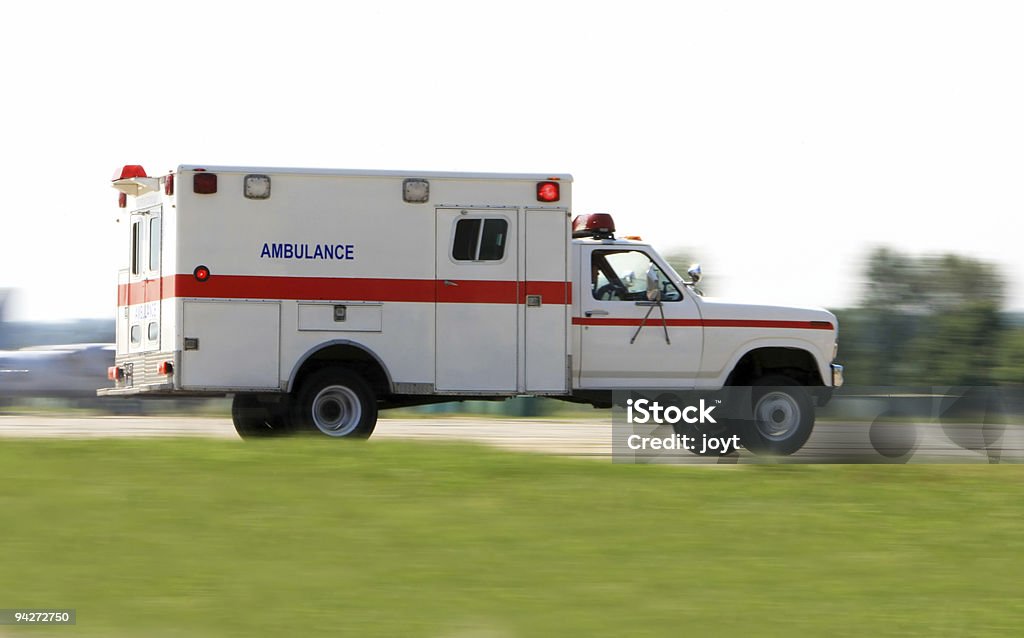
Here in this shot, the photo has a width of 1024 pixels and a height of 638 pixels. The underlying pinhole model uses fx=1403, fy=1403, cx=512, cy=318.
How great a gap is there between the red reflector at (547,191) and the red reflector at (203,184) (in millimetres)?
3121

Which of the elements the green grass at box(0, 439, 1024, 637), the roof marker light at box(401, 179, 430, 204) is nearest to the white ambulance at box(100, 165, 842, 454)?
the roof marker light at box(401, 179, 430, 204)

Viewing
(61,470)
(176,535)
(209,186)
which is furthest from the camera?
(209,186)

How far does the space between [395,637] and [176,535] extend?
213cm

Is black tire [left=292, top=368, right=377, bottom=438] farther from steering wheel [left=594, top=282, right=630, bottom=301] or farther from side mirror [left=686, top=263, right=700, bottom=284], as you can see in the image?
side mirror [left=686, top=263, right=700, bottom=284]

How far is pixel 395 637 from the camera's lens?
253 inches

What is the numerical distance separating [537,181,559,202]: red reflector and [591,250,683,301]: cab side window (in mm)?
790

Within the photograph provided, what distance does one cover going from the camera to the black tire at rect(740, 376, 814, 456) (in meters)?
14.3

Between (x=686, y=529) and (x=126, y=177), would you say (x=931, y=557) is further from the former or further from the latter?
(x=126, y=177)

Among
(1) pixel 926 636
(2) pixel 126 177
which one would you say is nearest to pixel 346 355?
(2) pixel 126 177

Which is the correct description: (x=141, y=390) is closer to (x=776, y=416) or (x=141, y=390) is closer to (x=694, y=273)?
(x=694, y=273)

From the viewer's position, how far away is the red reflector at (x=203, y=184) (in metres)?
13.3

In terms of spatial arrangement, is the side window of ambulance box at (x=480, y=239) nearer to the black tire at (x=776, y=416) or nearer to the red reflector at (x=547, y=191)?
the red reflector at (x=547, y=191)

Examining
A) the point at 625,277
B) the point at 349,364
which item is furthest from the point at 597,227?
the point at 349,364

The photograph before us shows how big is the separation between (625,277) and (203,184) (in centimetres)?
428
